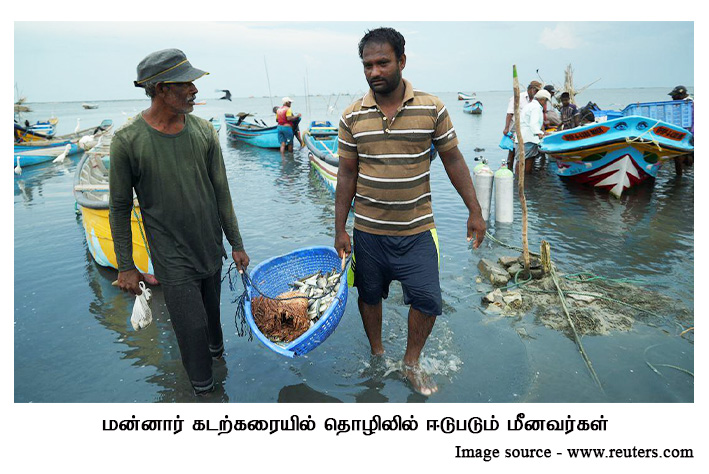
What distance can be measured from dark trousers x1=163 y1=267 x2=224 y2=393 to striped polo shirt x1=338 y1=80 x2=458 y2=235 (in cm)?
129

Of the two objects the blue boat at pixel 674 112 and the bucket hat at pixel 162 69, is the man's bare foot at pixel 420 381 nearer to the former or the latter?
the bucket hat at pixel 162 69

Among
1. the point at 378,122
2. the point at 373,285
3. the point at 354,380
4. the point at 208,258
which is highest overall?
the point at 378,122

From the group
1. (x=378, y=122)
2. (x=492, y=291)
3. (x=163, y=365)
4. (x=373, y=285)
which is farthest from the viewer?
(x=492, y=291)

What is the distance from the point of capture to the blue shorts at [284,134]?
17.9 m

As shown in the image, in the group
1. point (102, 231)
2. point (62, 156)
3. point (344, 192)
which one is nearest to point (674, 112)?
point (344, 192)

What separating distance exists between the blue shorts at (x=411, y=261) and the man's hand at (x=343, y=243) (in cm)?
12

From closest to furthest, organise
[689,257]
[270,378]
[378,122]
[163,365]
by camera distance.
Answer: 1. [378,122]
2. [270,378]
3. [163,365]
4. [689,257]

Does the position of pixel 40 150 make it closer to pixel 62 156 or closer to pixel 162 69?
pixel 62 156

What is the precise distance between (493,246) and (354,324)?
318 cm

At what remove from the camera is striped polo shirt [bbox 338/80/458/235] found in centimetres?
296

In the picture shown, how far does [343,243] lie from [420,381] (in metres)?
1.24
